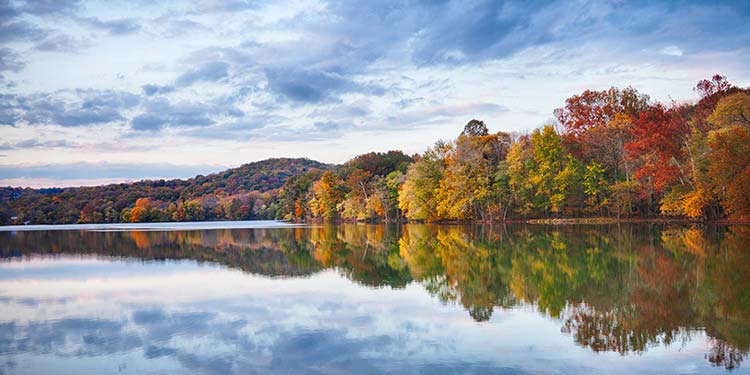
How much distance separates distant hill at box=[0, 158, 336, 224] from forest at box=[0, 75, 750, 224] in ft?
89.4

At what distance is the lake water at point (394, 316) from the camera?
6.94 meters

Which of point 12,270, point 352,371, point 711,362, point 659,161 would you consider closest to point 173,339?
point 352,371

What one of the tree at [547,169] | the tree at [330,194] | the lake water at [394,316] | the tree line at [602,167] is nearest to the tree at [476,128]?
the tree line at [602,167]

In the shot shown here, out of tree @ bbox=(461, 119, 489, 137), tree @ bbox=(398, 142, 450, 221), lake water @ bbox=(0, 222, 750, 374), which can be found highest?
tree @ bbox=(461, 119, 489, 137)

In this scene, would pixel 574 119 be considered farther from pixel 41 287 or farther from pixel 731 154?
pixel 41 287

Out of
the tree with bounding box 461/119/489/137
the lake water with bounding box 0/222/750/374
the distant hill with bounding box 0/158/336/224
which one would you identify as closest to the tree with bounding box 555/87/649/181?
the tree with bounding box 461/119/489/137

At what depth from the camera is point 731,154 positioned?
31312mm

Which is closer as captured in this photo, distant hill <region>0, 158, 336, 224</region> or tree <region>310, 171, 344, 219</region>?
tree <region>310, 171, 344, 219</region>

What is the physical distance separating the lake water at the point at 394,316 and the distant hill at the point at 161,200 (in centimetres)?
8171

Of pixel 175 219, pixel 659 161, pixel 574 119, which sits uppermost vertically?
pixel 574 119

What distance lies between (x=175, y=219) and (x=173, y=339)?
308 ft

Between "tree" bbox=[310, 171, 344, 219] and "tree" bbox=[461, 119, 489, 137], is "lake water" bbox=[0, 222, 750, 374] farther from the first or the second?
"tree" bbox=[310, 171, 344, 219]

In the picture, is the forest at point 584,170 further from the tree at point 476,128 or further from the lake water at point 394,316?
the lake water at point 394,316

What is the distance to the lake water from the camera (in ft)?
22.8
